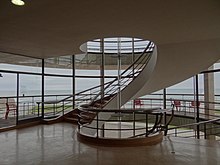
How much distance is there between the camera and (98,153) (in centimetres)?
417

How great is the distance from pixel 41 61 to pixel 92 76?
8.81ft

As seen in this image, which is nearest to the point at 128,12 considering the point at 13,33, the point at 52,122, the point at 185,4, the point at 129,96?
the point at 185,4

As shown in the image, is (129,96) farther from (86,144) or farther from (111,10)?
(111,10)

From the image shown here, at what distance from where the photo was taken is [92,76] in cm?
968

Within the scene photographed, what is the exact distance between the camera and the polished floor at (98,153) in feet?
12.2

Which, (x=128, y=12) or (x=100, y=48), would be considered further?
(x=100, y=48)

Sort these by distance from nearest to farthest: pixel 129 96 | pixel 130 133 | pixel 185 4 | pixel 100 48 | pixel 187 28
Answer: pixel 185 4
pixel 187 28
pixel 129 96
pixel 130 133
pixel 100 48

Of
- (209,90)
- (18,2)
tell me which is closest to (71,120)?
(209,90)

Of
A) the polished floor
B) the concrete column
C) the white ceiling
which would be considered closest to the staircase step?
the polished floor

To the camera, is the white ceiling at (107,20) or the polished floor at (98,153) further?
the polished floor at (98,153)

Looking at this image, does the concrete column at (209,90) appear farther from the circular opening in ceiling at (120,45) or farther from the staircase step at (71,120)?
the staircase step at (71,120)

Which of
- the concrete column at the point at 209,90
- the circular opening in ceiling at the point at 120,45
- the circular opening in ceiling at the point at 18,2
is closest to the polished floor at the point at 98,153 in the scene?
the circular opening in ceiling at the point at 18,2

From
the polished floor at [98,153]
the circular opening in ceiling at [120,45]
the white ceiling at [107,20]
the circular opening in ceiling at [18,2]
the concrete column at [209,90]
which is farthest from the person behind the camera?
the circular opening in ceiling at [120,45]

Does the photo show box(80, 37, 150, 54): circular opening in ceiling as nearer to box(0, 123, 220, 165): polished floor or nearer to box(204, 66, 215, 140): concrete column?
box(204, 66, 215, 140): concrete column
